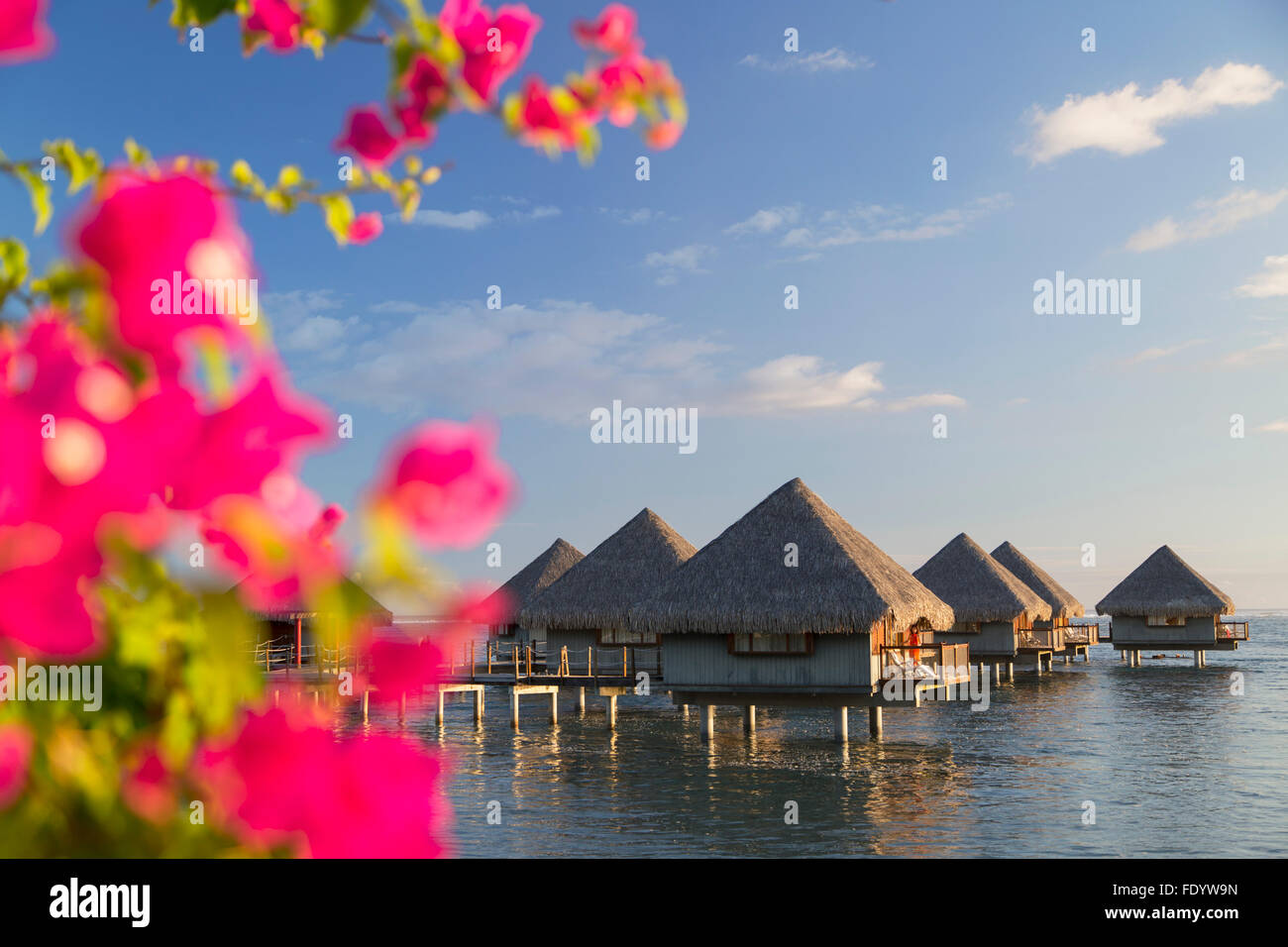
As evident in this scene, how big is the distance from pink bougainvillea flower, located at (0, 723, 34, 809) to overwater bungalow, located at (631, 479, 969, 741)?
20912 millimetres

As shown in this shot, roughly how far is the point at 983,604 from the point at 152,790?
44.0 m

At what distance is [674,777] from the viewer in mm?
20109

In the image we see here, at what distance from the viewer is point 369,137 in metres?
1.64

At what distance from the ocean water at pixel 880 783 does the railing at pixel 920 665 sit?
69.8 inches

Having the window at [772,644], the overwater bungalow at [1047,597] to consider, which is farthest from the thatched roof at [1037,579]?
the window at [772,644]

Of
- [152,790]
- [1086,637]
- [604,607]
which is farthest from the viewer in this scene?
[1086,637]

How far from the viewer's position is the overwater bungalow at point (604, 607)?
29.3m

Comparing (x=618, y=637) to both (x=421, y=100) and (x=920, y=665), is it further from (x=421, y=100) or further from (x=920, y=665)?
(x=421, y=100)

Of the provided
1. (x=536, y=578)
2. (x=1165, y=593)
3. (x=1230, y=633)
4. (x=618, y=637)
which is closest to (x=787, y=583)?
(x=618, y=637)

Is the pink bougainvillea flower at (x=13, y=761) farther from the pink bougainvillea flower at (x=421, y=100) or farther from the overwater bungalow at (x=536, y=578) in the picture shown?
the overwater bungalow at (x=536, y=578)

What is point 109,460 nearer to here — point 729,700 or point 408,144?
point 408,144
